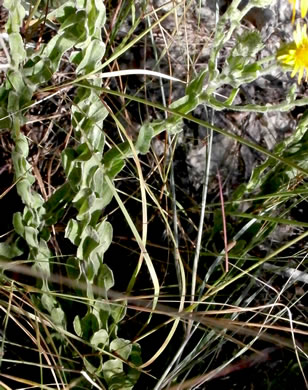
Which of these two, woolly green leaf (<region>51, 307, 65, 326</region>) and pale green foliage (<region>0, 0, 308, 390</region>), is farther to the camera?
woolly green leaf (<region>51, 307, 65, 326</region>)

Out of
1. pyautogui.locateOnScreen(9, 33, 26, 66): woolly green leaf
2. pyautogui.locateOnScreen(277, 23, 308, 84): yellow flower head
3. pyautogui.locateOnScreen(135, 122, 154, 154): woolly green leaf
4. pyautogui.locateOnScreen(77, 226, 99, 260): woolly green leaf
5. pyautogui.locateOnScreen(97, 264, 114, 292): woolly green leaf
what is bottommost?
pyautogui.locateOnScreen(97, 264, 114, 292): woolly green leaf

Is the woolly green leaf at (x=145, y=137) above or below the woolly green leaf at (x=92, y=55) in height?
below

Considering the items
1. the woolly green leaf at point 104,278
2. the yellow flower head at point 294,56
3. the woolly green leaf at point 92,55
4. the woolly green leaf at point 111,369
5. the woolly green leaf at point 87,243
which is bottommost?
the woolly green leaf at point 111,369

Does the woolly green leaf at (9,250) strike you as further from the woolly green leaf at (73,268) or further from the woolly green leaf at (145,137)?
the woolly green leaf at (145,137)

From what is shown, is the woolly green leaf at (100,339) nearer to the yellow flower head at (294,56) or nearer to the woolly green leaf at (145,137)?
the woolly green leaf at (145,137)

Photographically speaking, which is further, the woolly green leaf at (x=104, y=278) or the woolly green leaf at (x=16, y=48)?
the woolly green leaf at (x=104, y=278)

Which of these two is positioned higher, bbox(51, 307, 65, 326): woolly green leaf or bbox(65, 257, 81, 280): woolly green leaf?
bbox(65, 257, 81, 280): woolly green leaf

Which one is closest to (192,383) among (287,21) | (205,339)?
(205,339)

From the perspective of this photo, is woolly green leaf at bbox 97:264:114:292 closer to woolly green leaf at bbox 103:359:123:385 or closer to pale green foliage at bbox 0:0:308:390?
pale green foliage at bbox 0:0:308:390

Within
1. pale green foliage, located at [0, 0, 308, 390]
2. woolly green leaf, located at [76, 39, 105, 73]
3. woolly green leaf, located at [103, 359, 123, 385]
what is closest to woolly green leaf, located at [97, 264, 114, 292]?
pale green foliage, located at [0, 0, 308, 390]

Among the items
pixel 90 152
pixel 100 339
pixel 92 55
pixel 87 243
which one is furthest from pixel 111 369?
pixel 92 55

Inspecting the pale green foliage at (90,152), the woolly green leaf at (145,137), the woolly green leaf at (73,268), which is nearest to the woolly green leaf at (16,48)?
the pale green foliage at (90,152)

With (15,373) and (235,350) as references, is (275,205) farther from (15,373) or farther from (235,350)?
(15,373)

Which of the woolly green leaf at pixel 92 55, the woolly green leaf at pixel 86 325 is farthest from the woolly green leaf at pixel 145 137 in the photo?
the woolly green leaf at pixel 86 325
